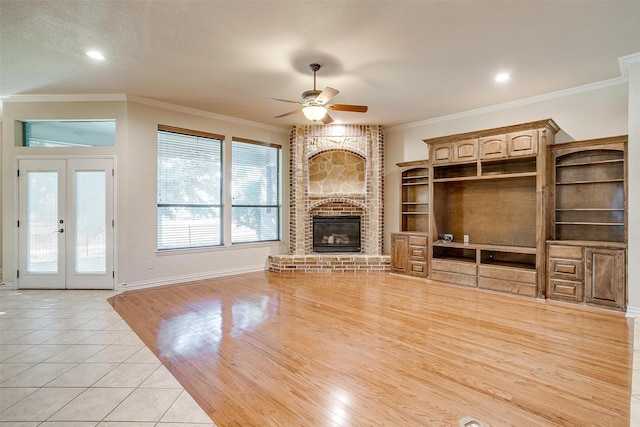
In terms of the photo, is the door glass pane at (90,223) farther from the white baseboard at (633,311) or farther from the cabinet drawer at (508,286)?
the white baseboard at (633,311)

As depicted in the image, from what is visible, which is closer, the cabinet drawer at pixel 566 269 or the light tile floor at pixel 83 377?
the light tile floor at pixel 83 377

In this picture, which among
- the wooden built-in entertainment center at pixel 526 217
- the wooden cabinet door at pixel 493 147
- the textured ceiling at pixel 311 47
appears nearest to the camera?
the textured ceiling at pixel 311 47

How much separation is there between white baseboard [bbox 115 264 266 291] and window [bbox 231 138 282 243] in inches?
23.3

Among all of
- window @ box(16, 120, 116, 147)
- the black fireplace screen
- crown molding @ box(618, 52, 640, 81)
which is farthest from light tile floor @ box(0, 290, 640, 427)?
the black fireplace screen

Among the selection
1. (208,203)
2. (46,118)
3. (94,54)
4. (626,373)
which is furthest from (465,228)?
(46,118)

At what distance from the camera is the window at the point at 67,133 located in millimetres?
5309

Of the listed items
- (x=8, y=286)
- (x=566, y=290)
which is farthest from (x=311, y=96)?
(x=8, y=286)

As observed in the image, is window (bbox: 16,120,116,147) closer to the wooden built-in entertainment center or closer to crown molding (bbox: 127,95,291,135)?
crown molding (bbox: 127,95,291,135)

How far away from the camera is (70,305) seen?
4.36 metres

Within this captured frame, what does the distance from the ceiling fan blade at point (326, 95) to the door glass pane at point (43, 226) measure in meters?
4.49

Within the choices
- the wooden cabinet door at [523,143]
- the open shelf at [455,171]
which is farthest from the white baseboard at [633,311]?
the open shelf at [455,171]

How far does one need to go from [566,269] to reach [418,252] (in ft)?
7.31

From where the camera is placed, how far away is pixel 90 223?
5.19 m

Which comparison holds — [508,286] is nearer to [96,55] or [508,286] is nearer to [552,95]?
[552,95]
